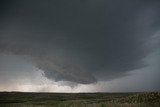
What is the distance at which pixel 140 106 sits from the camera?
4000 centimetres

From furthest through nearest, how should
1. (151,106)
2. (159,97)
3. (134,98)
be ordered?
(134,98) → (159,97) → (151,106)

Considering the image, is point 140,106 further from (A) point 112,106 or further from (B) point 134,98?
(B) point 134,98

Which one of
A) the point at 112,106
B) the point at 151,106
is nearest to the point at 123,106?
the point at 112,106

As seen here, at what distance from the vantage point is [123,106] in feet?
131

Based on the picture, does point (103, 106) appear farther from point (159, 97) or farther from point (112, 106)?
point (159, 97)

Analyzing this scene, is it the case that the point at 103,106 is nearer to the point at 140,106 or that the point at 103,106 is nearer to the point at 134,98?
the point at 140,106

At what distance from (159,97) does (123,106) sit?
1247 centimetres

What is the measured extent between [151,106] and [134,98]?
13.3 m

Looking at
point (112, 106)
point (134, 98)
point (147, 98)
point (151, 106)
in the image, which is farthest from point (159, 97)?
point (112, 106)

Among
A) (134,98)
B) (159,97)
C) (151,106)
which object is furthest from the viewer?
(134,98)

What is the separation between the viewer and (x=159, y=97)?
1912 inches

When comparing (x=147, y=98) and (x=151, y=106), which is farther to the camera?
(x=147, y=98)

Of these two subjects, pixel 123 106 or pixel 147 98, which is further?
pixel 147 98

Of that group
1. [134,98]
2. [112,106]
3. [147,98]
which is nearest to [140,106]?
[112,106]
